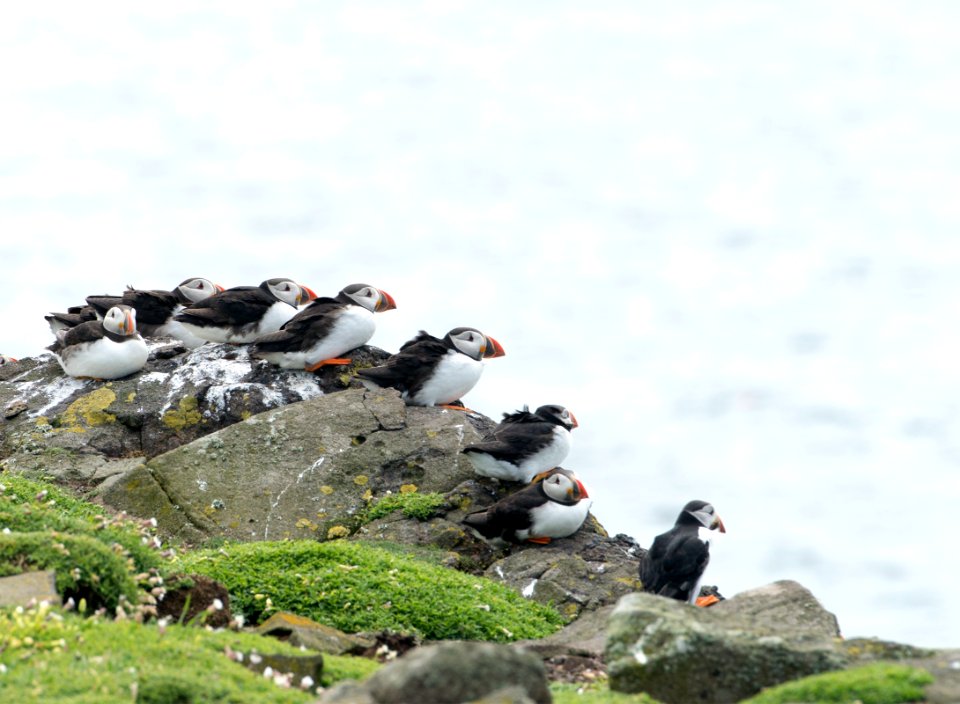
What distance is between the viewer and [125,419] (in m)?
15.2

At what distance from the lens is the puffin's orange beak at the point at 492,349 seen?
1556 cm

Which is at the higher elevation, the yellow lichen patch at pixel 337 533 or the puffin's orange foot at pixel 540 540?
the puffin's orange foot at pixel 540 540

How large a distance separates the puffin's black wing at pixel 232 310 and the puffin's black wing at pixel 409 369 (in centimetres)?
184

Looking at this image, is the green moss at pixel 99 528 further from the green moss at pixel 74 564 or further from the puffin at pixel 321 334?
the puffin at pixel 321 334

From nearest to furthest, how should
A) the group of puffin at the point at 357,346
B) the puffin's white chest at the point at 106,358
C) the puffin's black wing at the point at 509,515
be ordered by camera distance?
1. the puffin's black wing at the point at 509,515
2. the group of puffin at the point at 357,346
3. the puffin's white chest at the point at 106,358

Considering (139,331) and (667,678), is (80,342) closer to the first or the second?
(139,331)

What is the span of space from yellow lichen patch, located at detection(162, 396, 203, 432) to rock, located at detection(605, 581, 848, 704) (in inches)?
347

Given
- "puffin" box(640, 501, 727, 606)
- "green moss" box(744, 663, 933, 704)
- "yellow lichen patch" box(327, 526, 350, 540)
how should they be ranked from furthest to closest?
"yellow lichen patch" box(327, 526, 350, 540) → "puffin" box(640, 501, 727, 606) → "green moss" box(744, 663, 933, 704)

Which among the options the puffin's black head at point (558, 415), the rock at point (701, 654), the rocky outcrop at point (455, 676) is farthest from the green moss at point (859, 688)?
the puffin's black head at point (558, 415)

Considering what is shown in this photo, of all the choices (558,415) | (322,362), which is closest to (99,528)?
(558,415)

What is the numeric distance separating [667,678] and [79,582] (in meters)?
3.71

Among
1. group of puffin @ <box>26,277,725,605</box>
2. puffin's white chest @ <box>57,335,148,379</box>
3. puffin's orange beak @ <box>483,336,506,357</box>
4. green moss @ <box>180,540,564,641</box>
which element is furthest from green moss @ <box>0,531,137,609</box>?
puffin's orange beak @ <box>483,336,506,357</box>

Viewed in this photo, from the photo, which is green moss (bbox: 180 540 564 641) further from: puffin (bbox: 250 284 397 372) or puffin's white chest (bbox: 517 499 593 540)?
puffin (bbox: 250 284 397 372)

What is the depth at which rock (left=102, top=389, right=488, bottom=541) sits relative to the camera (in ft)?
43.1
